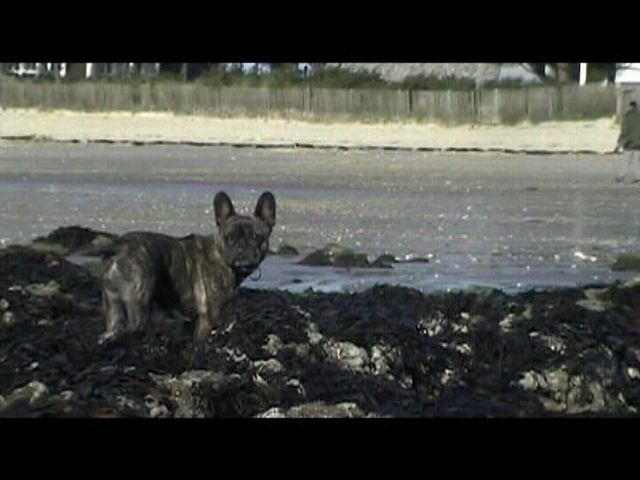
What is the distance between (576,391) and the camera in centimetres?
431

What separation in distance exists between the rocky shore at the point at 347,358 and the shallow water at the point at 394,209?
0.06m

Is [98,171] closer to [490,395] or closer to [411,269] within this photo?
[411,269]

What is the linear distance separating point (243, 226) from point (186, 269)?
0.20m

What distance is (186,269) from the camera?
4.38 meters

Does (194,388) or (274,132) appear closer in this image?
(194,388)

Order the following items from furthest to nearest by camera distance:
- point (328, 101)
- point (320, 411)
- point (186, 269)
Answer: point (328, 101) < point (186, 269) < point (320, 411)

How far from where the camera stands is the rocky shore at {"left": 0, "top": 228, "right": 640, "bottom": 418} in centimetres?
429

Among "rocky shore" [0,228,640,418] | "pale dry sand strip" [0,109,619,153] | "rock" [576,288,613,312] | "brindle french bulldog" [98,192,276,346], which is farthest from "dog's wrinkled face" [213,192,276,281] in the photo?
"rock" [576,288,613,312]

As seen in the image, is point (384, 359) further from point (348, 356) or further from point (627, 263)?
point (627, 263)

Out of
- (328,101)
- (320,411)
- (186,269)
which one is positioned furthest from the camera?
(328,101)

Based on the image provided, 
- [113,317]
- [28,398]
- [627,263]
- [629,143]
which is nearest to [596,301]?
[627,263]

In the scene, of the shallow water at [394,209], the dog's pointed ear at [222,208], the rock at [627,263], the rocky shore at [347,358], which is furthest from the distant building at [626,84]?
the dog's pointed ear at [222,208]

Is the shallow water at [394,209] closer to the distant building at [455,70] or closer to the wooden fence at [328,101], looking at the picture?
the wooden fence at [328,101]

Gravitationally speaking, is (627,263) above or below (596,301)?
above
